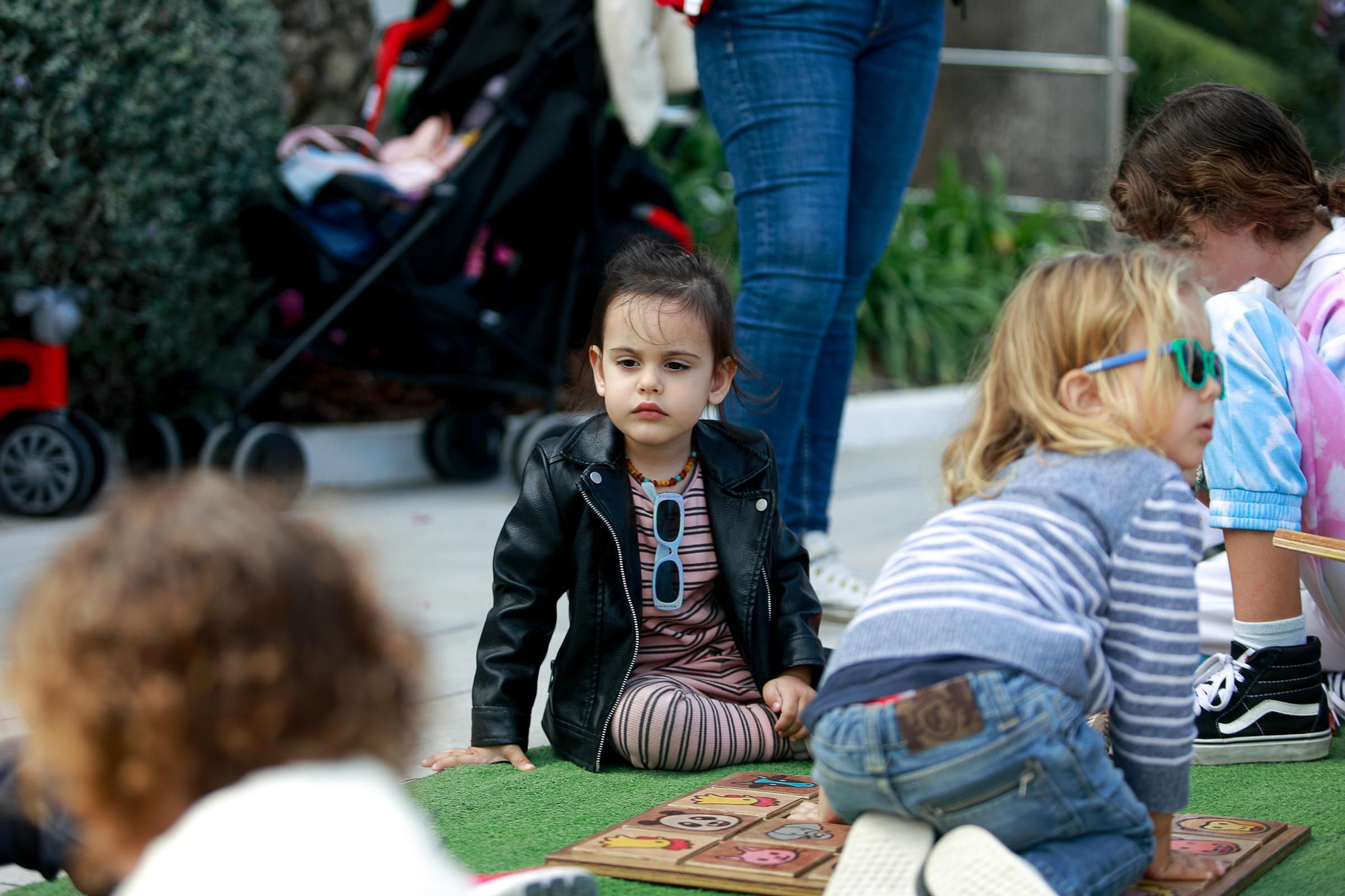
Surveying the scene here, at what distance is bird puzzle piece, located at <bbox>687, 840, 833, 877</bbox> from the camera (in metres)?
1.67

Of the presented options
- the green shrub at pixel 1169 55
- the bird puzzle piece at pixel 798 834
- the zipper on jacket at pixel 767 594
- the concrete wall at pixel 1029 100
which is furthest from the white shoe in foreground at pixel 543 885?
the green shrub at pixel 1169 55

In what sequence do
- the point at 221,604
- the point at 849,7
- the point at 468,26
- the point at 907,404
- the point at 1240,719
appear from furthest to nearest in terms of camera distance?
the point at 907,404 < the point at 468,26 < the point at 849,7 < the point at 1240,719 < the point at 221,604

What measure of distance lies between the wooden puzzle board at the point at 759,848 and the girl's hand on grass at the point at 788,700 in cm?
28

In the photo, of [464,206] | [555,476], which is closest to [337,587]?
[555,476]

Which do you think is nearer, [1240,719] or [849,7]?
[1240,719]

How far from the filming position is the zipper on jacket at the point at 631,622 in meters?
2.21

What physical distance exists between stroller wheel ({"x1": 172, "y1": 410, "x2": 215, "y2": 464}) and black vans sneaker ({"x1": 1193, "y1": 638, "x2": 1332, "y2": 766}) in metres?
3.29

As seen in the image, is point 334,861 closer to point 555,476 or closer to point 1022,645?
point 1022,645

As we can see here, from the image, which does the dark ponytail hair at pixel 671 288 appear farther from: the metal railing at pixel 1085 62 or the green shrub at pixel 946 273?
the metal railing at pixel 1085 62

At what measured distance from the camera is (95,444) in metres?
4.07

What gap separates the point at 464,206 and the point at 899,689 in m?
3.12

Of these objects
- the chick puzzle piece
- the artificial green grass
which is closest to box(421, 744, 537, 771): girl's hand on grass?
the artificial green grass

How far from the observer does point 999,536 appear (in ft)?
4.89

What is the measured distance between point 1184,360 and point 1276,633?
0.85 meters
